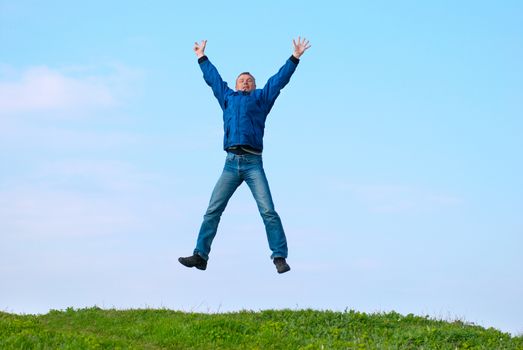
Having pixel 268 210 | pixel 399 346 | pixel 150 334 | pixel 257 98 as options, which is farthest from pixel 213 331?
pixel 257 98

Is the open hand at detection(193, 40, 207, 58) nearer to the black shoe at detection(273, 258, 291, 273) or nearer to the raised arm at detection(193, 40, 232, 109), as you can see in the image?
the raised arm at detection(193, 40, 232, 109)

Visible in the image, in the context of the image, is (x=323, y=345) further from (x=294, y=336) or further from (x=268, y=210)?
(x=268, y=210)

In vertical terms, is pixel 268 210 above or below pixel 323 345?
above

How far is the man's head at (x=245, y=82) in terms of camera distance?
16.2 metres

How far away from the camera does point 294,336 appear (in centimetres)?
1543

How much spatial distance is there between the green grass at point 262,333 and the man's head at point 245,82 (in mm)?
5145

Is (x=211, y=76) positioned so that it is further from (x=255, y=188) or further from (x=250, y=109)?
(x=255, y=188)

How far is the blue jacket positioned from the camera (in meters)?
15.5

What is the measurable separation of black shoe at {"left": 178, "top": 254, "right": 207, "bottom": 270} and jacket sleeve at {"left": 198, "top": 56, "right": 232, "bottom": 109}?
342 centimetres

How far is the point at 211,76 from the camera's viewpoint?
1656 centimetres

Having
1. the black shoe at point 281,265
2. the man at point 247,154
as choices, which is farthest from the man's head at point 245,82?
the black shoe at point 281,265

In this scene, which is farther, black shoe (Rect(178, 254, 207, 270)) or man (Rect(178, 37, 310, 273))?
black shoe (Rect(178, 254, 207, 270))

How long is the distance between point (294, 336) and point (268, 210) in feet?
8.98

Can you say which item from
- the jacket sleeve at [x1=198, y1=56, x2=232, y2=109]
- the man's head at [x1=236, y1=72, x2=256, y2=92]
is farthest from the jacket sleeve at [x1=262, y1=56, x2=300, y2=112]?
the jacket sleeve at [x1=198, y1=56, x2=232, y2=109]
